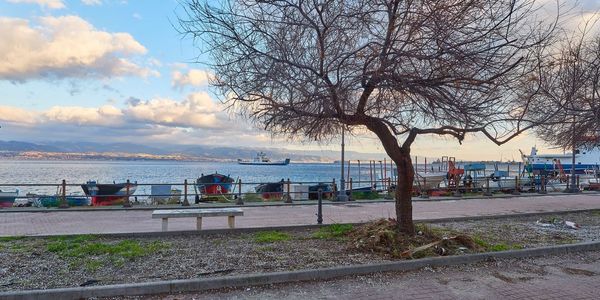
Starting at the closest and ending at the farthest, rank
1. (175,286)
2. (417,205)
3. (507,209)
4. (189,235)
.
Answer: (175,286)
(189,235)
(507,209)
(417,205)

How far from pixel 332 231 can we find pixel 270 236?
1.49m

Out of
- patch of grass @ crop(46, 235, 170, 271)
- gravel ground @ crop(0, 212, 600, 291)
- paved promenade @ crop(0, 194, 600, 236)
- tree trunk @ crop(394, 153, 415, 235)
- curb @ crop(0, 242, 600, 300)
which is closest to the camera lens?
curb @ crop(0, 242, 600, 300)

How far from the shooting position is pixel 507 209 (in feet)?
57.0

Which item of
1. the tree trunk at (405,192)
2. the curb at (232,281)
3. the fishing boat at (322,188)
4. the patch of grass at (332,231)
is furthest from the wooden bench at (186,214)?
the fishing boat at (322,188)

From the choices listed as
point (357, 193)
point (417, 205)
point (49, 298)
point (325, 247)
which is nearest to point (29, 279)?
point (49, 298)

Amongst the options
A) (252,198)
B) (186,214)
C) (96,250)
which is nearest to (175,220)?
(186,214)

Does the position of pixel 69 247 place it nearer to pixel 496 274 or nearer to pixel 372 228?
pixel 372 228

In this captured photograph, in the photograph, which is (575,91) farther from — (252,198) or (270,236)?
(252,198)

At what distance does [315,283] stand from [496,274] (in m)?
2.94

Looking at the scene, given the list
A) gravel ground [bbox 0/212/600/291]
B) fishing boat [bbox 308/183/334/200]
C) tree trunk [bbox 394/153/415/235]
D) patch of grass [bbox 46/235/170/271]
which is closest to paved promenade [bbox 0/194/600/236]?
patch of grass [bbox 46/235/170/271]

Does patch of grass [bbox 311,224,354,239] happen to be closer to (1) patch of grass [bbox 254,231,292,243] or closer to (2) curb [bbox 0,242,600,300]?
(1) patch of grass [bbox 254,231,292,243]

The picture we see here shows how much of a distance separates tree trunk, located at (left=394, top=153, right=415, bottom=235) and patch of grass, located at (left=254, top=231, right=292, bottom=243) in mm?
2397

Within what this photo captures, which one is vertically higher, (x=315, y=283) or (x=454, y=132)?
(x=454, y=132)

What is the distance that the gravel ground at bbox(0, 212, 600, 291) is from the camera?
6.49 m
